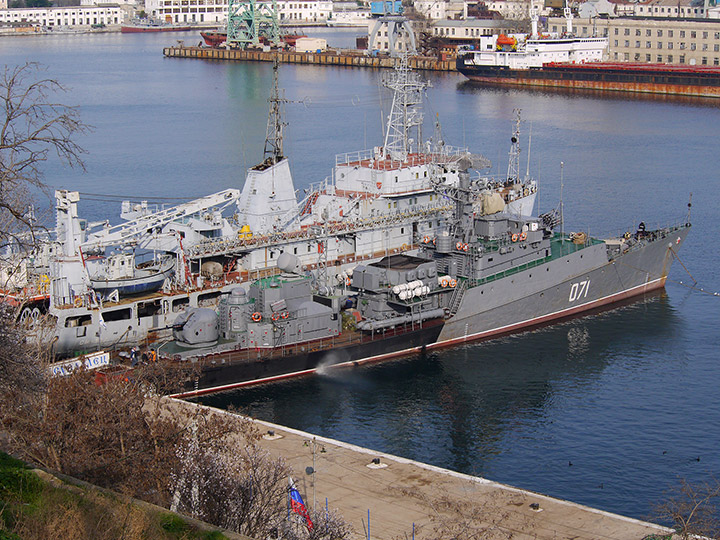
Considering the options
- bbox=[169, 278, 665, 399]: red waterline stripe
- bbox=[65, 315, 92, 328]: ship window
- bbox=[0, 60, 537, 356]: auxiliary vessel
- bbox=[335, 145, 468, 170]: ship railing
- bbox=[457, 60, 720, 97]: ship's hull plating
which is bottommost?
bbox=[169, 278, 665, 399]: red waterline stripe

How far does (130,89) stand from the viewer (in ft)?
398

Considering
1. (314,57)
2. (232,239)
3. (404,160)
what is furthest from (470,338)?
(314,57)

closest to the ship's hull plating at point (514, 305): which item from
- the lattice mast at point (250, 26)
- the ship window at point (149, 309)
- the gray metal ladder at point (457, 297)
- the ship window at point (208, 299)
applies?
the gray metal ladder at point (457, 297)

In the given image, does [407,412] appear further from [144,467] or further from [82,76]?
[82,76]

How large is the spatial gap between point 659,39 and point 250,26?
70.7m

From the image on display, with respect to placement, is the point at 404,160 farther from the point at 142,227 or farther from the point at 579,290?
the point at 142,227

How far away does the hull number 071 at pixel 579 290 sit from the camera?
4791 cm

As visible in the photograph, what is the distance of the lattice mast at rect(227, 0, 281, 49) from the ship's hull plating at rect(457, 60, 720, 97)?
145ft

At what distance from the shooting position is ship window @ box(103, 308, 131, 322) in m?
Result: 39.8

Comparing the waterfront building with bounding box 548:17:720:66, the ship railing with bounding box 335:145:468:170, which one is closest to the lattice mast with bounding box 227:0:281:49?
the waterfront building with bounding box 548:17:720:66

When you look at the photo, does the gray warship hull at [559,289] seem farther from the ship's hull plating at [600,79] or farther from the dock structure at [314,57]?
the dock structure at [314,57]

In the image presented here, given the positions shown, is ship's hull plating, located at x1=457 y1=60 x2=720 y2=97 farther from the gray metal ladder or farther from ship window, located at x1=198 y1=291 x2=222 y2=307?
ship window, located at x1=198 y1=291 x2=222 y2=307

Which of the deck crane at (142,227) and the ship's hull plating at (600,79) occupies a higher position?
the ship's hull plating at (600,79)

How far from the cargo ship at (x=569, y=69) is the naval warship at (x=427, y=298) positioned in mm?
71516
